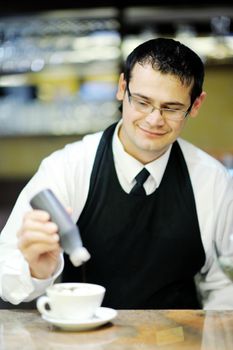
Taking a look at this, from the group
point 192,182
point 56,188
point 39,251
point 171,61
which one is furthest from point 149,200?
point 39,251

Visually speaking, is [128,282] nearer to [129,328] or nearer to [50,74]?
[129,328]

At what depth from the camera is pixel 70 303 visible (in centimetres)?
170

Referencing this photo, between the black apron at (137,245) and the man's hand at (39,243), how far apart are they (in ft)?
1.34

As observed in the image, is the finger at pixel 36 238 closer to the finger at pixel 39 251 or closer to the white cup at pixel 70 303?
the finger at pixel 39 251

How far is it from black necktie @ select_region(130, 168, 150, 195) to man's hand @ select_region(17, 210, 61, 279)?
0.51 m

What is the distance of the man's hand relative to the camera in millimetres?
1686

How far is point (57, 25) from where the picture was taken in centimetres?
510

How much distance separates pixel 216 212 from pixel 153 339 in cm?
75

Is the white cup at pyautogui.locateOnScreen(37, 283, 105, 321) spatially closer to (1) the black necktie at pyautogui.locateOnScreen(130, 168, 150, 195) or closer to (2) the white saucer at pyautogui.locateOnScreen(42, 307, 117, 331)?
(2) the white saucer at pyautogui.locateOnScreen(42, 307, 117, 331)

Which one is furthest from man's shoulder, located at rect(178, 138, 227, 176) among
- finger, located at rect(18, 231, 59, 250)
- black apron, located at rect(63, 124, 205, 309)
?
finger, located at rect(18, 231, 59, 250)

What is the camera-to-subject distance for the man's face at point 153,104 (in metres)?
2.11

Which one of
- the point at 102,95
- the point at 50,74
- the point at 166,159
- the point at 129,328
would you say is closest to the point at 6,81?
the point at 50,74

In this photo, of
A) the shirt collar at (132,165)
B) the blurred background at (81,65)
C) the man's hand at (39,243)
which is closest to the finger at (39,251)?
the man's hand at (39,243)

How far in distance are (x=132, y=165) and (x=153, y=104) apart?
0.29 metres
